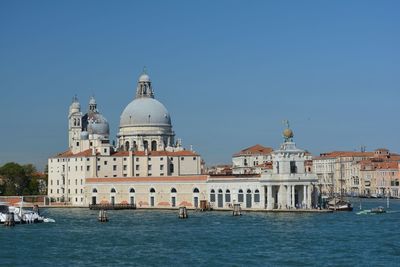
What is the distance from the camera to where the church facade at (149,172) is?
65.1 m

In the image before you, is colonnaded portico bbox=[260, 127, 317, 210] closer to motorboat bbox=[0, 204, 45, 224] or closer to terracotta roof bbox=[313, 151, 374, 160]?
motorboat bbox=[0, 204, 45, 224]

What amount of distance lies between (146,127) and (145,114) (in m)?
1.19

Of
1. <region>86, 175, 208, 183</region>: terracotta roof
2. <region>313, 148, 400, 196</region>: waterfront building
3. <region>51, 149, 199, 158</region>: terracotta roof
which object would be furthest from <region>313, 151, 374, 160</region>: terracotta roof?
<region>86, 175, 208, 183</region>: terracotta roof

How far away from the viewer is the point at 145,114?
282ft

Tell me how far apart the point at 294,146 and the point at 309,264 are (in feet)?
110

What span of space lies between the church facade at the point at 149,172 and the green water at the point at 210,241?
638 centimetres

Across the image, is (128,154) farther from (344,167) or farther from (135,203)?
(344,167)

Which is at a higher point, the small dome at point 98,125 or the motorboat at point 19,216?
the small dome at point 98,125

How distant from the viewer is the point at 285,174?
64.2m

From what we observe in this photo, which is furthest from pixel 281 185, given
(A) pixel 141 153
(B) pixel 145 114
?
(B) pixel 145 114

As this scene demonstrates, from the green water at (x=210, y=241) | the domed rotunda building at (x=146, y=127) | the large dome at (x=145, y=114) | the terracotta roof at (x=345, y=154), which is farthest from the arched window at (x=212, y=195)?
the terracotta roof at (x=345, y=154)

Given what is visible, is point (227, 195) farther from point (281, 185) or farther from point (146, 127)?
point (146, 127)

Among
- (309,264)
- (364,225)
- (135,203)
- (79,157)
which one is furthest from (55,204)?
(309,264)

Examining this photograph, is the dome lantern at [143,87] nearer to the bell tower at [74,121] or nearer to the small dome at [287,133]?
the bell tower at [74,121]
